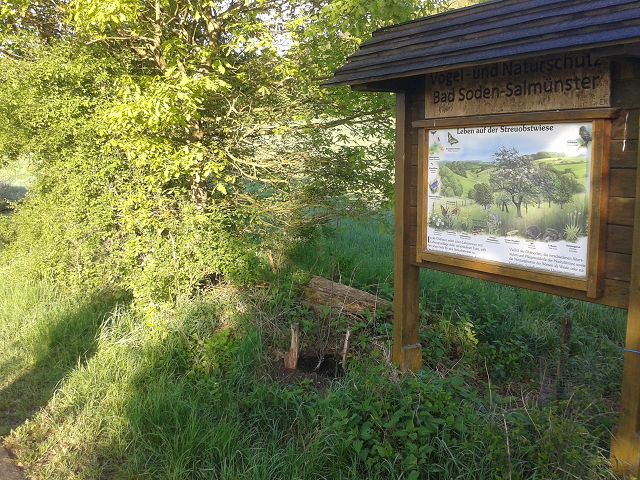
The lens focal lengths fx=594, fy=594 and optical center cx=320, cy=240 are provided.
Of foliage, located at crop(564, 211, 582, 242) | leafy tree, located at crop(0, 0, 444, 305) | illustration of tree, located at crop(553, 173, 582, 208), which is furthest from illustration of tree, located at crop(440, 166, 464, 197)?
leafy tree, located at crop(0, 0, 444, 305)

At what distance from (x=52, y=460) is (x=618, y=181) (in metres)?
4.22

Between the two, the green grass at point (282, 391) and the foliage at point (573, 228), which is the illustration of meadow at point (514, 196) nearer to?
the foliage at point (573, 228)

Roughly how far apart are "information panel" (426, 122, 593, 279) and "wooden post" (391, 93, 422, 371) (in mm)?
246

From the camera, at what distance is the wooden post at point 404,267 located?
4727 mm

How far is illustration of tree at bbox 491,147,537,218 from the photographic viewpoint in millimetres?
3844

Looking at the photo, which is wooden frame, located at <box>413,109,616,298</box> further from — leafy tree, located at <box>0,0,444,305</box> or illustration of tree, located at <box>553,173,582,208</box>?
leafy tree, located at <box>0,0,444,305</box>

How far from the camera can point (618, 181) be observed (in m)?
3.45

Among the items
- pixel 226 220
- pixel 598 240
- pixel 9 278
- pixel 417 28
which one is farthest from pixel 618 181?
pixel 9 278

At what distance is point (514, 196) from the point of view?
3943 mm

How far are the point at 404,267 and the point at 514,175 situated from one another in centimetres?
130

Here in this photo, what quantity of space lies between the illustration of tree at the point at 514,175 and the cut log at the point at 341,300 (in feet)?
7.68

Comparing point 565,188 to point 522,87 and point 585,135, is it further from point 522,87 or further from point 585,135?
point 522,87

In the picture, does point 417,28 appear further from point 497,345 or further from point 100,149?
point 100,149

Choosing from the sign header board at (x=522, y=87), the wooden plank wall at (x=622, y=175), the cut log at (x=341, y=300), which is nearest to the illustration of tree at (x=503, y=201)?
the sign header board at (x=522, y=87)
